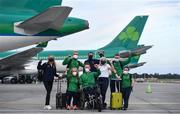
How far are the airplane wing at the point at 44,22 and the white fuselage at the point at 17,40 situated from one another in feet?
0.74

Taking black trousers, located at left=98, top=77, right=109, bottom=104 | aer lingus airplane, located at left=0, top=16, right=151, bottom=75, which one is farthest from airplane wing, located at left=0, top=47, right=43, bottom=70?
black trousers, located at left=98, top=77, right=109, bottom=104

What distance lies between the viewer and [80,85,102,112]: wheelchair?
1313 cm

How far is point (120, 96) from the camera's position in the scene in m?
13.8

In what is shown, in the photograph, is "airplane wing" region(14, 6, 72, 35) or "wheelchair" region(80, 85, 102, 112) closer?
"wheelchair" region(80, 85, 102, 112)

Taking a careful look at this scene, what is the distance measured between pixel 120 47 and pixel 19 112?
38.1m

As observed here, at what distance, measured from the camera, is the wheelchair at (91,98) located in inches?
517

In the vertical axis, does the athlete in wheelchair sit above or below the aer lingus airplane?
below

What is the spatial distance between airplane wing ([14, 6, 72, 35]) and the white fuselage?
225mm

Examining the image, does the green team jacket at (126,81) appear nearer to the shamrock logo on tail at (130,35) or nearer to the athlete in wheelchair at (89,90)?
the athlete in wheelchair at (89,90)

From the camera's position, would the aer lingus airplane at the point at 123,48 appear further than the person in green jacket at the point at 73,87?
Yes

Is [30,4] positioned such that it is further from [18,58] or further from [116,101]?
[18,58]

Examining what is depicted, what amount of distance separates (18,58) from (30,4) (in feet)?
59.1

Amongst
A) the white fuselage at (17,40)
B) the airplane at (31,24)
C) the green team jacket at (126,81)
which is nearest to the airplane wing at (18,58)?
the airplane at (31,24)

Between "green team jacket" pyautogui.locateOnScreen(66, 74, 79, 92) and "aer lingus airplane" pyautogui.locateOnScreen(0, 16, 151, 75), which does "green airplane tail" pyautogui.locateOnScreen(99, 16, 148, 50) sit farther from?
"green team jacket" pyautogui.locateOnScreen(66, 74, 79, 92)
